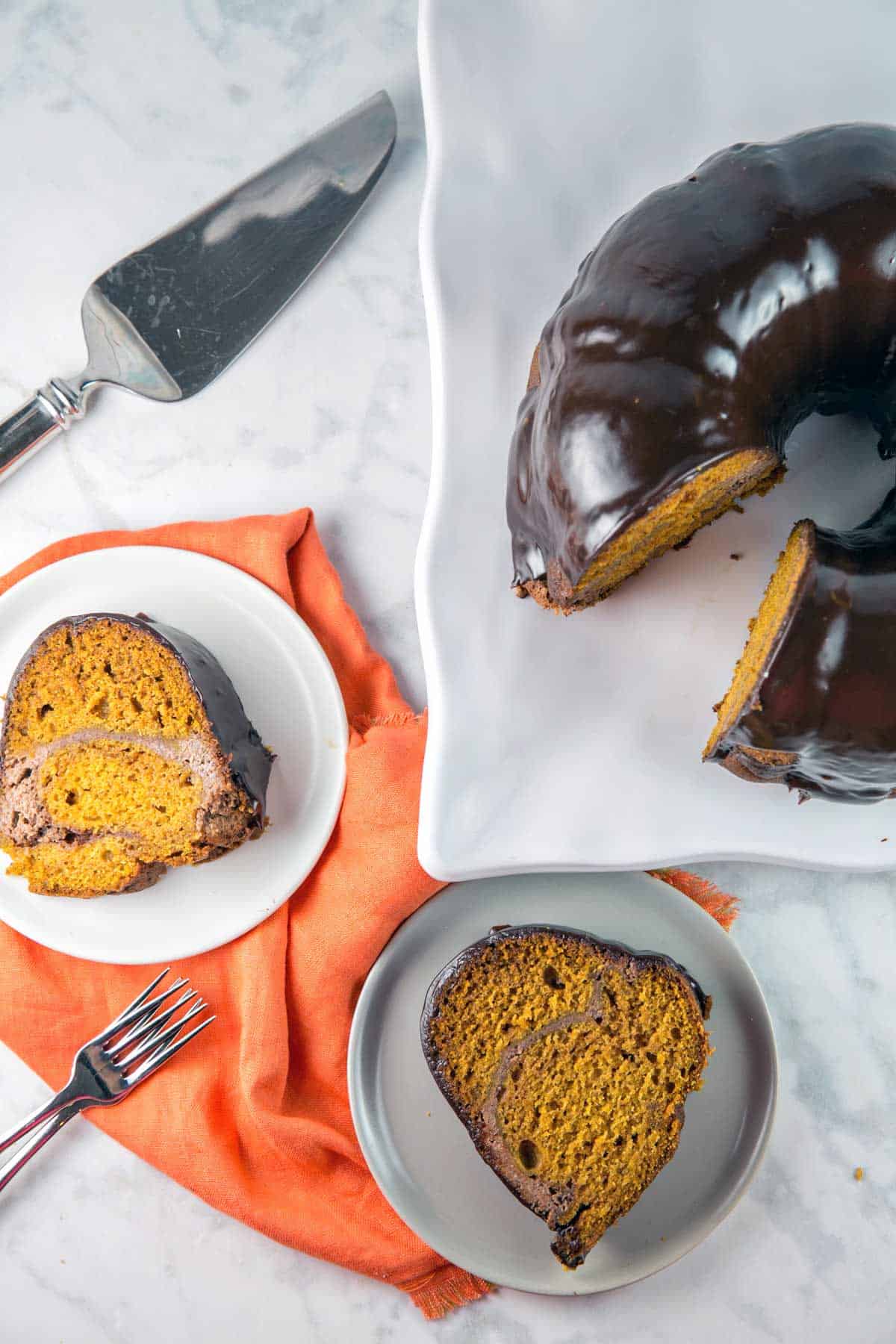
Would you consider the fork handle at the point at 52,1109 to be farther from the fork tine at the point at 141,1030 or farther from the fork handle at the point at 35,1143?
the fork tine at the point at 141,1030

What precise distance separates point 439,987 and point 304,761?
54 centimetres

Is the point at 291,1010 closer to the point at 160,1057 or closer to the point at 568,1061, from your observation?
the point at 160,1057

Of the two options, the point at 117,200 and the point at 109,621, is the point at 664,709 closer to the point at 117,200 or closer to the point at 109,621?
the point at 109,621

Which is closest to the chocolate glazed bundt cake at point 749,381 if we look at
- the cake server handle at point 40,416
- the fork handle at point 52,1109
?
the cake server handle at point 40,416

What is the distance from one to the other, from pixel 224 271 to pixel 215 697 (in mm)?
930

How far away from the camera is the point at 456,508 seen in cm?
179

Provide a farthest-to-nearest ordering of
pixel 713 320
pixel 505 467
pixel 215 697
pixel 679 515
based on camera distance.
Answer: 1. pixel 215 697
2. pixel 505 467
3. pixel 679 515
4. pixel 713 320

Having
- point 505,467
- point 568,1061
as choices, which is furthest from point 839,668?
point 568,1061

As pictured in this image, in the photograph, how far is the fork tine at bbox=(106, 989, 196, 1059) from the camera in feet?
7.22

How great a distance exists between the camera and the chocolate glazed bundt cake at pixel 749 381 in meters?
1.47

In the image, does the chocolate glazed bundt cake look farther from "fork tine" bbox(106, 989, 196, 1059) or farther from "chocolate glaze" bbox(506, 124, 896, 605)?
"fork tine" bbox(106, 989, 196, 1059)

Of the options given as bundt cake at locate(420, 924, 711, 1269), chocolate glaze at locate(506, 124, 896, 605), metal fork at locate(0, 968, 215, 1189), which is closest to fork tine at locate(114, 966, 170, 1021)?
→ metal fork at locate(0, 968, 215, 1189)

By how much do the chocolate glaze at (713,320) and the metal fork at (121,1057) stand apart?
135cm

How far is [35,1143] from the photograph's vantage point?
2.24 metres
